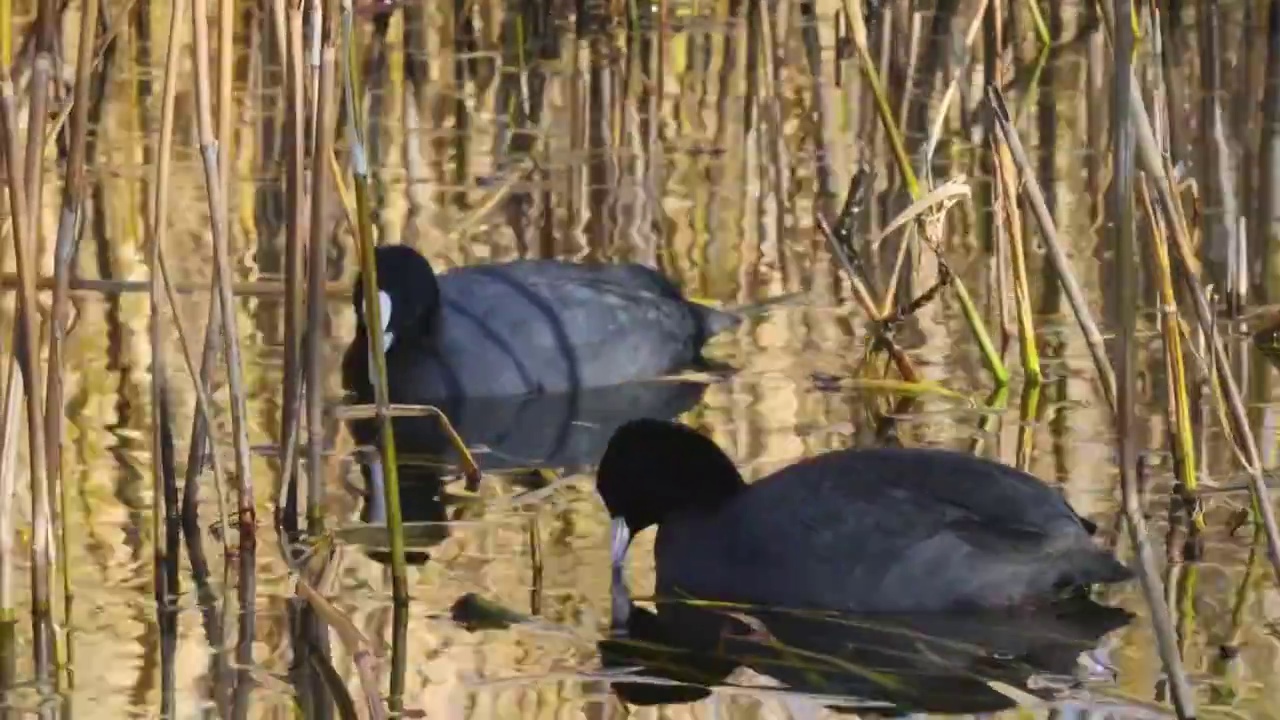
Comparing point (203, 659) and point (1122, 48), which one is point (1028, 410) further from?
point (1122, 48)

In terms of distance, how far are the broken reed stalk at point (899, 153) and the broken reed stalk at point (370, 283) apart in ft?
5.08

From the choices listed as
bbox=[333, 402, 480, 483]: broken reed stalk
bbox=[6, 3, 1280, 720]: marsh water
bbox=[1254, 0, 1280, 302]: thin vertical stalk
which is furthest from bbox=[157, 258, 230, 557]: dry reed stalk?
bbox=[1254, 0, 1280, 302]: thin vertical stalk

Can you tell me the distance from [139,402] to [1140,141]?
331 cm

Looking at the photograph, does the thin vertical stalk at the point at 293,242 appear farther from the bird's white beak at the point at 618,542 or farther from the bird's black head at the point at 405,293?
the bird's black head at the point at 405,293

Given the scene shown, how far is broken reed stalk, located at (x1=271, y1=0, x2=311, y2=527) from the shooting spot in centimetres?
427

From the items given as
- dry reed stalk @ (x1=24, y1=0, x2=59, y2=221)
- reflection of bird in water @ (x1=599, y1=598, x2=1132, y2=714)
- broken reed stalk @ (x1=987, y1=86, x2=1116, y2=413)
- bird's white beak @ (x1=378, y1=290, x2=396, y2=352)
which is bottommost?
reflection of bird in water @ (x1=599, y1=598, x2=1132, y2=714)

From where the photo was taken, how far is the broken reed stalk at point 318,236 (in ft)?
13.5

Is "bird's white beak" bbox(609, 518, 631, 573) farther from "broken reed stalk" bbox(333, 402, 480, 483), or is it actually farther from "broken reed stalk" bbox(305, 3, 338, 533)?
"broken reed stalk" bbox(305, 3, 338, 533)

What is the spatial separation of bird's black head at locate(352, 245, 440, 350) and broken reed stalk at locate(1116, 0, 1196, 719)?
360 centimetres

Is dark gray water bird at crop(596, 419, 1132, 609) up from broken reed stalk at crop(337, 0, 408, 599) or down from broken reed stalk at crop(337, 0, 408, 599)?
down

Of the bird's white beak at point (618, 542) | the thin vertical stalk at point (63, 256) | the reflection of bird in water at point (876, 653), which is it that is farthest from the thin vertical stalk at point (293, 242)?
the reflection of bird in water at point (876, 653)

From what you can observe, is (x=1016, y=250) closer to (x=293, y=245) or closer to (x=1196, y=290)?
(x=1196, y=290)

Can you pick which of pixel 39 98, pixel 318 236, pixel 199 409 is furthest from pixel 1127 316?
pixel 199 409

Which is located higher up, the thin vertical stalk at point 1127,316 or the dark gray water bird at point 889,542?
the thin vertical stalk at point 1127,316
